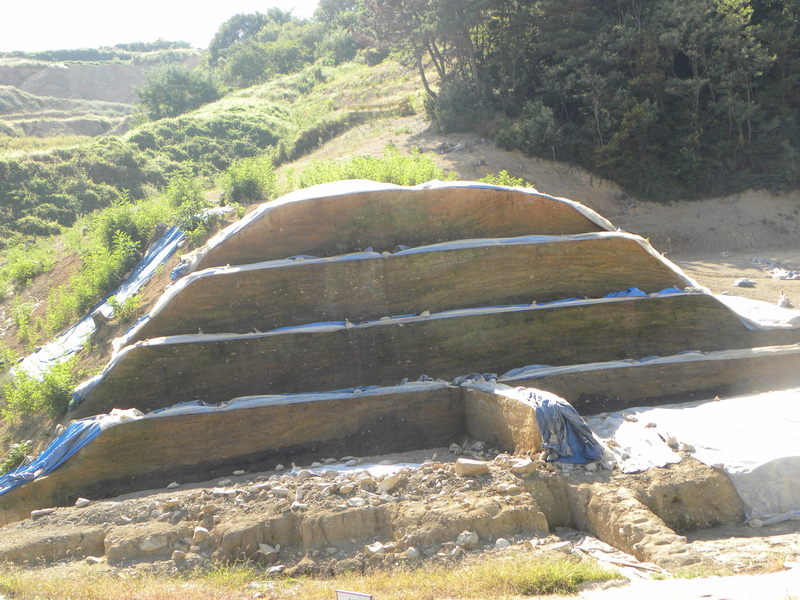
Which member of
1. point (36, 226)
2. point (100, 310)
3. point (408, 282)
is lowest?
point (100, 310)

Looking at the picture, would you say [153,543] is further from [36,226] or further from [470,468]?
[36,226]

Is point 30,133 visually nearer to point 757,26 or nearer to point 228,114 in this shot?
point 228,114

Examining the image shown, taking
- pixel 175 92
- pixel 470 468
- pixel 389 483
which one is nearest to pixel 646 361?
pixel 470 468

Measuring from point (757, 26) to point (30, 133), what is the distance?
95.1 feet

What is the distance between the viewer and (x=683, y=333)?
25.8 feet

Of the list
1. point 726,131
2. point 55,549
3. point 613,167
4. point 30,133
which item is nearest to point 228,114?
point 30,133

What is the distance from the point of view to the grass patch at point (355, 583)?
4078 millimetres

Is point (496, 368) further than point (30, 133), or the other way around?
point (30, 133)

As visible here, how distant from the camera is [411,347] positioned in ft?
24.1

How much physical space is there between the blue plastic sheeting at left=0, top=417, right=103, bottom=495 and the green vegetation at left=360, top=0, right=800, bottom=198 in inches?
477

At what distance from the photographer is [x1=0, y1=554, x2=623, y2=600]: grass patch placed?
13.4 ft

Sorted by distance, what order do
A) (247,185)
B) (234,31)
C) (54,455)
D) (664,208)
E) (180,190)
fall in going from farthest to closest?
(234,31) → (664,208) → (180,190) → (247,185) → (54,455)

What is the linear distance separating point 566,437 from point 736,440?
1.50 m

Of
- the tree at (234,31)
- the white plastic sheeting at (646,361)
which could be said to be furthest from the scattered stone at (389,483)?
the tree at (234,31)
